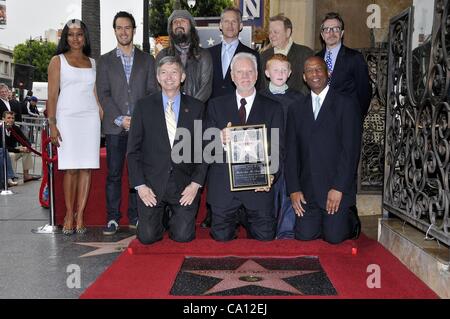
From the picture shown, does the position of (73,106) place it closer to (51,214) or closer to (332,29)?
(51,214)

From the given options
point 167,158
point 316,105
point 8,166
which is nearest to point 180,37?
point 167,158

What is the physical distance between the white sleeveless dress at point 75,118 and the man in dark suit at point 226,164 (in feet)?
5.30

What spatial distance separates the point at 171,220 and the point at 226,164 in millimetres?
771

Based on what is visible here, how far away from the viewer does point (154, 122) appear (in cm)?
465

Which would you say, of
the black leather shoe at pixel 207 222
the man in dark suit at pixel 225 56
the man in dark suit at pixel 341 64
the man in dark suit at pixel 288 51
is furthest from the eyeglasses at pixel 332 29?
the black leather shoe at pixel 207 222

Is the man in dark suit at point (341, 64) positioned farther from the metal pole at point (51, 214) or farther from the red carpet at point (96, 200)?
the metal pole at point (51, 214)

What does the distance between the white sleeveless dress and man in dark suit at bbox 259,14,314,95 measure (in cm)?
197

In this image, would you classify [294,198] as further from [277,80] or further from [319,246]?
[277,80]

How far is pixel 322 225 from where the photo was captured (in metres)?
4.67

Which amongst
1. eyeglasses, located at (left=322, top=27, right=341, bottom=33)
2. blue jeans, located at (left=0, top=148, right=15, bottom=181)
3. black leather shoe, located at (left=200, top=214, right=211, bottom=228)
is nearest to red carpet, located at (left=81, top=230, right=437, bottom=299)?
black leather shoe, located at (left=200, top=214, right=211, bottom=228)

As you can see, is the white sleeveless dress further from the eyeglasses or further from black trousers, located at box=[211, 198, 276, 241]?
the eyeglasses

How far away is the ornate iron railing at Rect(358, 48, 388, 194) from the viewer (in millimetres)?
6613

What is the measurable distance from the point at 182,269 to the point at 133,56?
2.63m
